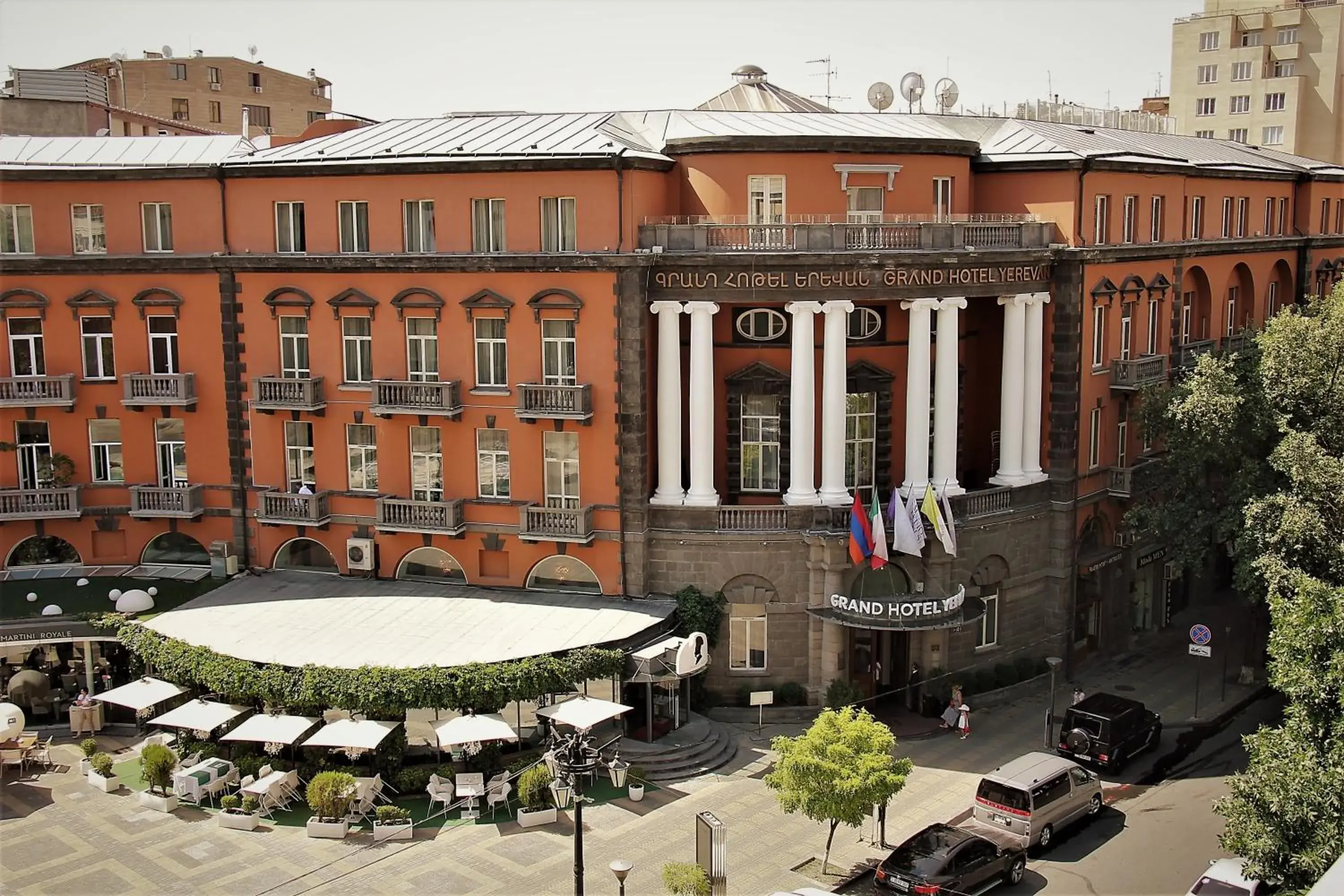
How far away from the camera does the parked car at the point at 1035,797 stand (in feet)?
108

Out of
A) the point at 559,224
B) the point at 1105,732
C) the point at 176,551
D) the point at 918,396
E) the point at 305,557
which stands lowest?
the point at 1105,732

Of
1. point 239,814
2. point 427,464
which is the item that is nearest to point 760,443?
point 427,464

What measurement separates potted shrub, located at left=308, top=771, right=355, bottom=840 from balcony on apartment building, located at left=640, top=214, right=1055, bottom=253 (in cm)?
1846

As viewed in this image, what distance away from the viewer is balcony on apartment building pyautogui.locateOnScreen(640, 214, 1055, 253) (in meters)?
40.3

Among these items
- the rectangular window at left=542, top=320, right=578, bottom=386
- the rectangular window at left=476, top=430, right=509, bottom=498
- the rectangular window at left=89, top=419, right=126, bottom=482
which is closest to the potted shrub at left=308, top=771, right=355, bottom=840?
the rectangular window at left=476, top=430, right=509, bottom=498

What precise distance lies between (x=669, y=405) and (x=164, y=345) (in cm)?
1845

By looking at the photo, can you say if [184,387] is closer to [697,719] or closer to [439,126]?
[439,126]

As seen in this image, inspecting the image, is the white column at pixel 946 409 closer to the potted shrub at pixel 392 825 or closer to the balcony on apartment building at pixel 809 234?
the balcony on apartment building at pixel 809 234

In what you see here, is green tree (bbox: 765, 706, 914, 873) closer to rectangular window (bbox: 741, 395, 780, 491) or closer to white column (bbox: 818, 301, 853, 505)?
white column (bbox: 818, 301, 853, 505)

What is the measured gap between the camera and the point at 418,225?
4209cm

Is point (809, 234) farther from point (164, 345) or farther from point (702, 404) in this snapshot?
point (164, 345)

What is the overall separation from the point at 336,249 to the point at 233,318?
15.2 ft

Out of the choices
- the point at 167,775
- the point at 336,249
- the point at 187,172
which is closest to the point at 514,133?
the point at 336,249

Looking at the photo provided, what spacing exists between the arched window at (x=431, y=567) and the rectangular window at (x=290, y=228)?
11.2 meters
